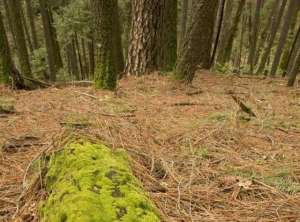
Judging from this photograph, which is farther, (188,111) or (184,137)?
(188,111)

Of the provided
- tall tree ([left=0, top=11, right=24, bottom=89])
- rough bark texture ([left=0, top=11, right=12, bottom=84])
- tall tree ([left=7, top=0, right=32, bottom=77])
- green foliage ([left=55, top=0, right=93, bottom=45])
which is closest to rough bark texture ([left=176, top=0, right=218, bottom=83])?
tall tree ([left=0, top=11, right=24, bottom=89])

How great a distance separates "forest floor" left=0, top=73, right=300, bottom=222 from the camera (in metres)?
2.32

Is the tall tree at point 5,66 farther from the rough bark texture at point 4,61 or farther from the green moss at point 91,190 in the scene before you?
the green moss at point 91,190

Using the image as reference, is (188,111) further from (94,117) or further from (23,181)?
(23,181)

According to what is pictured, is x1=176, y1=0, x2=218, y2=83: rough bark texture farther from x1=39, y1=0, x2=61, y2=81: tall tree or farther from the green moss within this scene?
x1=39, y1=0, x2=61, y2=81: tall tree

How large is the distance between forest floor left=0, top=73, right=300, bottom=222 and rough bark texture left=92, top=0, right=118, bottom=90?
26 cm

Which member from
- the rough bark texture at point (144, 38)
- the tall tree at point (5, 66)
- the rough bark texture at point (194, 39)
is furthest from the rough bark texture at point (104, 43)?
the rough bark texture at point (144, 38)

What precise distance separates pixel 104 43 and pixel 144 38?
2284 mm

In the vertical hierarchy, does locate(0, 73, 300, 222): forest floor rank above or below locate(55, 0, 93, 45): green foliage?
below

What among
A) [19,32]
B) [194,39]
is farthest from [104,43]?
[19,32]

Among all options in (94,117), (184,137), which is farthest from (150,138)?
(94,117)

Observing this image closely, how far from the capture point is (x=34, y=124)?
3.71 metres

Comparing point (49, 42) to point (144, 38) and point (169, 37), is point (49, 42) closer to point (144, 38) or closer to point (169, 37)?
point (169, 37)

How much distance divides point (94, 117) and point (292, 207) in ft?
7.04
